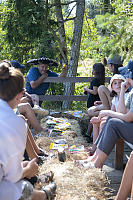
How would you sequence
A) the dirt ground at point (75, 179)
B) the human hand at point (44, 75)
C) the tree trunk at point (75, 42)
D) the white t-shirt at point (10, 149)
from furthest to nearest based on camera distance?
the tree trunk at point (75, 42) < the human hand at point (44, 75) < the dirt ground at point (75, 179) < the white t-shirt at point (10, 149)

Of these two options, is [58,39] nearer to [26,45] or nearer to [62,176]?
[26,45]

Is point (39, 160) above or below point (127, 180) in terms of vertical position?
below

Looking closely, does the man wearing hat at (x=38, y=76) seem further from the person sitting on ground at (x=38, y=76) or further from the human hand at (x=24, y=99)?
the human hand at (x=24, y=99)

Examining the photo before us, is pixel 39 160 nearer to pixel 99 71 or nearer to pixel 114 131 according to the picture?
pixel 114 131

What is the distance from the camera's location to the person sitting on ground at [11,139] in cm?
181

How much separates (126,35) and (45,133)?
103 inches

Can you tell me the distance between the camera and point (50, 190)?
2.65 m

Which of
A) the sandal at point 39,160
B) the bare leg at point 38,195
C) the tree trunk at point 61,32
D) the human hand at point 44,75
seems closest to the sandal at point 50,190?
the bare leg at point 38,195

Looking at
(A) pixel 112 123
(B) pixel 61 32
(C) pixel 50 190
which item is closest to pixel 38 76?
(A) pixel 112 123

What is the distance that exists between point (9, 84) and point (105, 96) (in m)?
2.61

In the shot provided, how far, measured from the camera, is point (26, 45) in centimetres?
970

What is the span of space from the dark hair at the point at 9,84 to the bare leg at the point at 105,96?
8.10 feet

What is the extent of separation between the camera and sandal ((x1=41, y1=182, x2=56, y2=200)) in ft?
8.35

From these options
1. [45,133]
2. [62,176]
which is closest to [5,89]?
[62,176]
